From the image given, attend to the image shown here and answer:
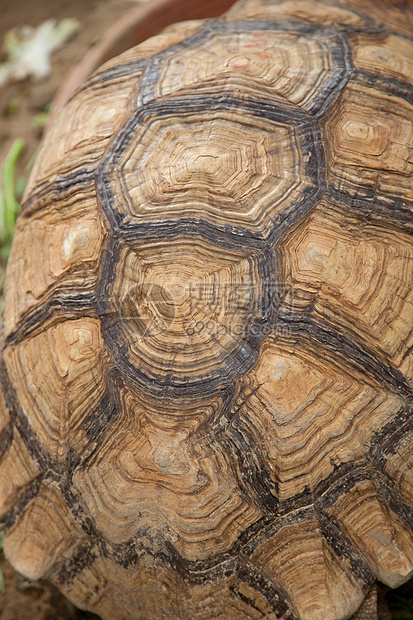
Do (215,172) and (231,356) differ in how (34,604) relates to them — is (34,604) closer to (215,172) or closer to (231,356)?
(231,356)

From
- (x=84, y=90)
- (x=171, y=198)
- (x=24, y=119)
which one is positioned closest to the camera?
(x=171, y=198)

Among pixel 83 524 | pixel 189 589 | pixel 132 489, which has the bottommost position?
pixel 189 589

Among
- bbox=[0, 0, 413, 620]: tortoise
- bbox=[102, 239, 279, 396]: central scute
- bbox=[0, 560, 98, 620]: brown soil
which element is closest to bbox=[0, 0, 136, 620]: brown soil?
bbox=[0, 0, 413, 620]: tortoise

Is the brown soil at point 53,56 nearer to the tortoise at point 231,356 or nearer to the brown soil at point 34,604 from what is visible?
the tortoise at point 231,356

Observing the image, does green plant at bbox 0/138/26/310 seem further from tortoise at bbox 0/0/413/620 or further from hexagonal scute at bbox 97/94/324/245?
hexagonal scute at bbox 97/94/324/245

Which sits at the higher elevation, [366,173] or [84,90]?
[84,90]

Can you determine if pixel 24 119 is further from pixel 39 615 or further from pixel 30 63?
pixel 39 615

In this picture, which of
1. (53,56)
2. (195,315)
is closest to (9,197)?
(53,56)

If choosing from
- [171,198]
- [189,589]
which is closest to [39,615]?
[189,589]
